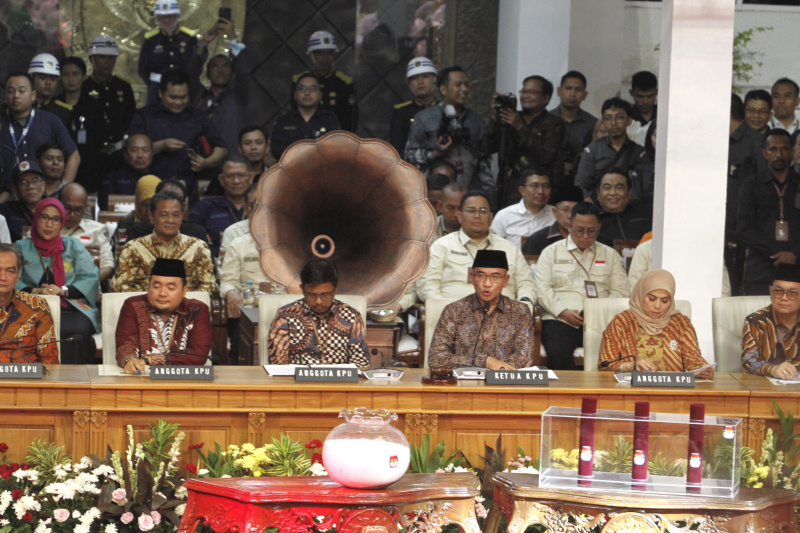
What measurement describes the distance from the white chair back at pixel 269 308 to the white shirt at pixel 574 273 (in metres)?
1.75

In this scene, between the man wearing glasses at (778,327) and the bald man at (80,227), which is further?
the bald man at (80,227)

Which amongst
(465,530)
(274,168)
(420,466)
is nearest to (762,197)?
(274,168)

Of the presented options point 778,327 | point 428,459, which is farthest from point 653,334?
point 428,459

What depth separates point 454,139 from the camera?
8.52 meters

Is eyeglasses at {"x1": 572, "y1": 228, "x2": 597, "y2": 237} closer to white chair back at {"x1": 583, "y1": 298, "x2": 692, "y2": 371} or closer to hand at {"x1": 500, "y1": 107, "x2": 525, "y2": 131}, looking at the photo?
white chair back at {"x1": 583, "y1": 298, "x2": 692, "y2": 371}

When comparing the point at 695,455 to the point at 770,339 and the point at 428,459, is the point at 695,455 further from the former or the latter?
the point at 770,339

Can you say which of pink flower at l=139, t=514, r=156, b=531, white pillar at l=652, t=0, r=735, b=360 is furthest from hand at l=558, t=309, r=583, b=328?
pink flower at l=139, t=514, r=156, b=531

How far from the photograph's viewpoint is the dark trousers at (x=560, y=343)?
673 cm

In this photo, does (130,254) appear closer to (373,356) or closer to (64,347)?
(64,347)

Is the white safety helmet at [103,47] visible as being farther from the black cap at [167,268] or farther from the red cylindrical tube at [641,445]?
the red cylindrical tube at [641,445]

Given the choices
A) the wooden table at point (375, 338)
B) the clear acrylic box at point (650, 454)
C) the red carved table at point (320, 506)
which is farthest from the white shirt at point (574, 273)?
the red carved table at point (320, 506)

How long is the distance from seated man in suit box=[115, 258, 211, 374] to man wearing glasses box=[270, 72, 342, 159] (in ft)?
11.4

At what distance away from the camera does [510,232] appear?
26.2 ft

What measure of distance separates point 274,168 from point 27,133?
117 inches
